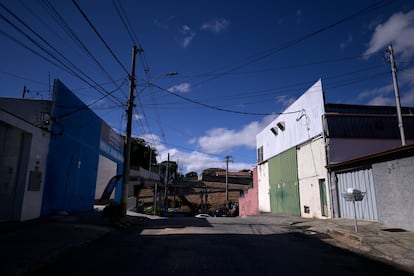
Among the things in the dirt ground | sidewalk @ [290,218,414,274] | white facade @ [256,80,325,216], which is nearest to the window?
white facade @ [256,80,325,216]

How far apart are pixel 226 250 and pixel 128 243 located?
9.95ft

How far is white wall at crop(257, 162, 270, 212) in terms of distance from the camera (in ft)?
101

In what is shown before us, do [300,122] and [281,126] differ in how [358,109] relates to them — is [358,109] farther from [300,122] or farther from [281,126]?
[281,126]

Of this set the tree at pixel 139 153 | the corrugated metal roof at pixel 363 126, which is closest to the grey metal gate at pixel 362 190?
the corrugated metal roof at pixel 363 126

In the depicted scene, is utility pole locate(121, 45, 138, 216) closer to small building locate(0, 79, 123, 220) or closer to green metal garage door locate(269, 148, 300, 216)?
small building locate(0, 79, 123, 220)

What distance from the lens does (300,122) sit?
73.6 feet

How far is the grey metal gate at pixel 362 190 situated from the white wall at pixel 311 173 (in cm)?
136

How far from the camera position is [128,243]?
9328mm

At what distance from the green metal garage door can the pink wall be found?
17.9 ft

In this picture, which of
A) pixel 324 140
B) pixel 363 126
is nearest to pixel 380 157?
pixel 324 140

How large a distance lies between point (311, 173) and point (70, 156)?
564 inches

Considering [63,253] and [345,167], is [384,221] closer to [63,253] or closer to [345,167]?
[345,167]

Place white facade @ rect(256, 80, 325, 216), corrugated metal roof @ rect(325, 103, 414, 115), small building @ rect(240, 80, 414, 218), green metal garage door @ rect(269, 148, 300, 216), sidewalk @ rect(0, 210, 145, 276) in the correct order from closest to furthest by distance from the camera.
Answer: sidewalk @ rect(0, 210, 145, 276) < small building @ rect(240, 80, 414, 218) < corrugated metal roof @ rect(325, 103, 414, 115) < white facade @ rect(256, 80, 325, 216) < green metal garage door @ rect(269, 148, 300, 216)

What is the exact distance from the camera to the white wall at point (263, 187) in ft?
101
